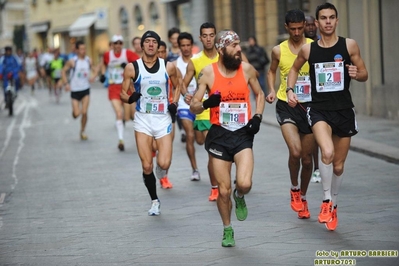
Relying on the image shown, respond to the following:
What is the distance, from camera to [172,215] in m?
9.65

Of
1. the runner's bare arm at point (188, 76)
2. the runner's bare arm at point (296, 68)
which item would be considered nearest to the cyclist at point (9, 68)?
the runner's bare arm at point (188, 76)

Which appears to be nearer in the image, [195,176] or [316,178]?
[316,178]

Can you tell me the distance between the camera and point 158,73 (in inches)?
394

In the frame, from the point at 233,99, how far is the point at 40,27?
5352 centimetres

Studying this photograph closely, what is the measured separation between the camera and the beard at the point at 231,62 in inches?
311

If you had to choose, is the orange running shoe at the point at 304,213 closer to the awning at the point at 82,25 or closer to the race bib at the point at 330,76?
the race bib at the point at 330,76

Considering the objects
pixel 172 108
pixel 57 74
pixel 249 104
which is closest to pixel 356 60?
pixel 249 104

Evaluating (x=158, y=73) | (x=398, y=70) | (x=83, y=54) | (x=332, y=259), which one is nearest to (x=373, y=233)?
(x=332, y=259)

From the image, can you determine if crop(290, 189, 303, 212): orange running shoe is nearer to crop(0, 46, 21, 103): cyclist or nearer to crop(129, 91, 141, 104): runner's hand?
crop(129, 91, 141, 104): runner's hand

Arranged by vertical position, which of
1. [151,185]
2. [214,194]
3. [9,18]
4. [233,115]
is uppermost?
[9,18]

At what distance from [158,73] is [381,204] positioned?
8.79 feet

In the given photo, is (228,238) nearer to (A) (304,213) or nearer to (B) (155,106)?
(A) (304,213)

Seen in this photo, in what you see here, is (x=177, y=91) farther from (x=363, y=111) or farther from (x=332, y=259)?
(x=363, y=111)

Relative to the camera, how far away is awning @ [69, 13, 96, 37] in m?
49.9
